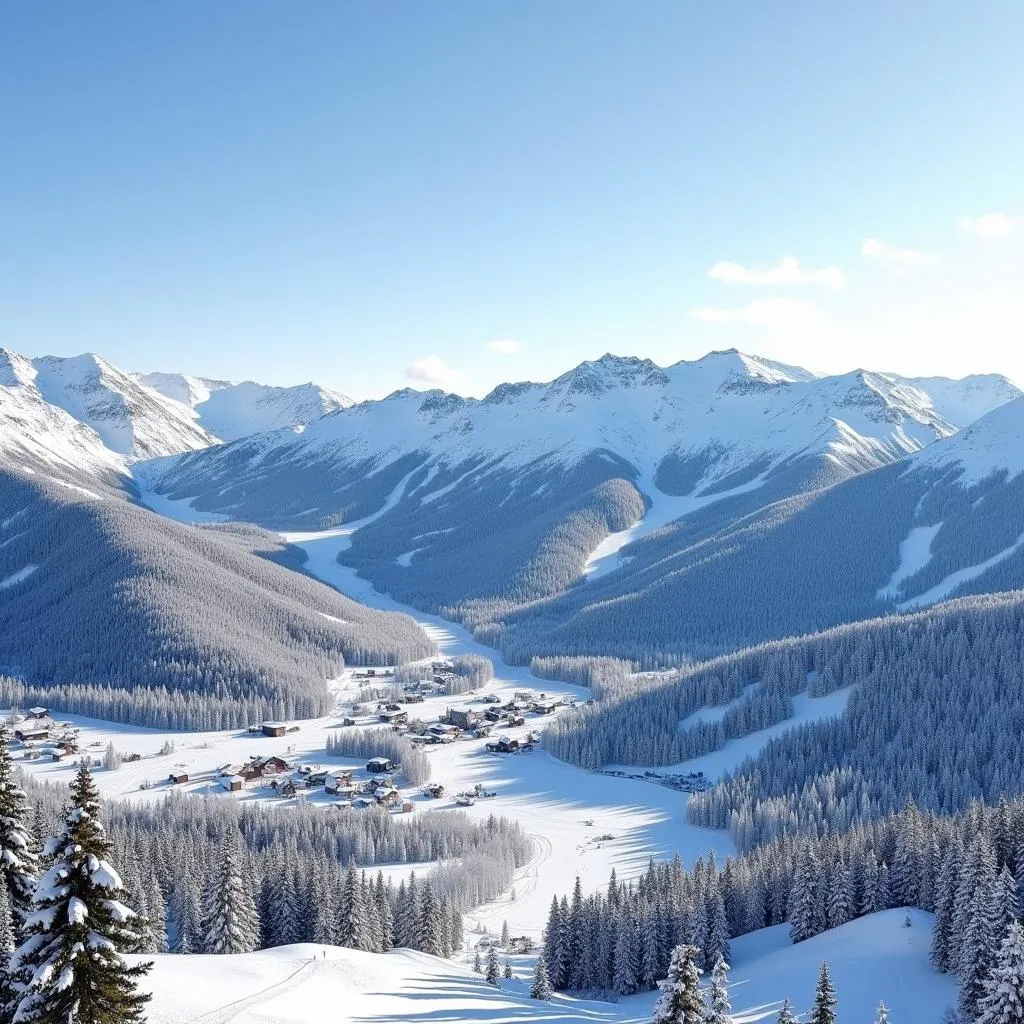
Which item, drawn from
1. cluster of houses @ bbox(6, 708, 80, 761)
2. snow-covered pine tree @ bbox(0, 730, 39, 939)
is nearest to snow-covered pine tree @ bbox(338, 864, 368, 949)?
snow-covered pine tree @ bbox(0, 730, 39, 939)

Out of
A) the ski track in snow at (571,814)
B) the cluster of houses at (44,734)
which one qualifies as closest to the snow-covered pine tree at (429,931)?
the ski track in snow at (571,814)

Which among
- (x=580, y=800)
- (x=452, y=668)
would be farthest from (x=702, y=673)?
(x=452, y=668)

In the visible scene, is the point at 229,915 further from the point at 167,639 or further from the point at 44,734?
the point at 167,639

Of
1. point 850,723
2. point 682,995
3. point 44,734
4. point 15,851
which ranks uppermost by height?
point 15,851

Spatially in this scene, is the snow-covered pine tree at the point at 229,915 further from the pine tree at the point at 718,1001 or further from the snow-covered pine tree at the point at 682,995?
the snow-covered pine tree at the point at 682,995

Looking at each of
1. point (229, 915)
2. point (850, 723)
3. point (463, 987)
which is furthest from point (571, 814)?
point (463, 987)
